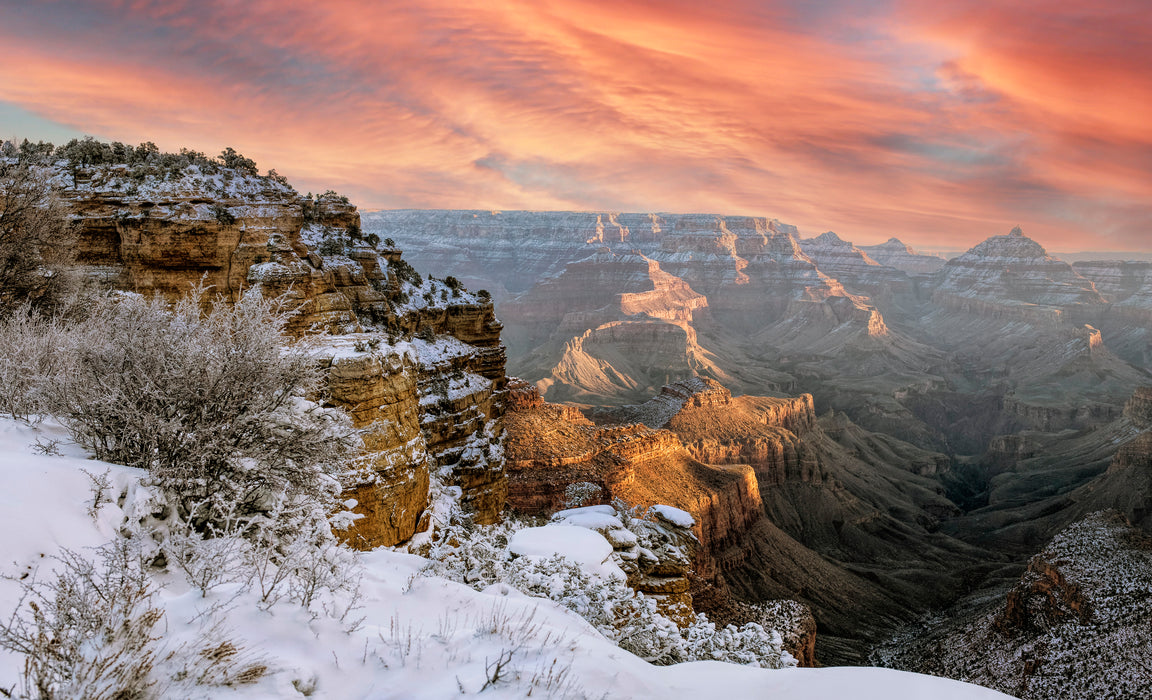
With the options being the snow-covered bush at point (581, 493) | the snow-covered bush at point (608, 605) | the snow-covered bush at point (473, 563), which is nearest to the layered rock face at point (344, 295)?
the snow-covered bush at point (473, 563)

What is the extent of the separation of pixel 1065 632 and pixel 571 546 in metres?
28.1

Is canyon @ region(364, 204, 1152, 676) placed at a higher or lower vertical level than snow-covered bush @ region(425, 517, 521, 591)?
lower

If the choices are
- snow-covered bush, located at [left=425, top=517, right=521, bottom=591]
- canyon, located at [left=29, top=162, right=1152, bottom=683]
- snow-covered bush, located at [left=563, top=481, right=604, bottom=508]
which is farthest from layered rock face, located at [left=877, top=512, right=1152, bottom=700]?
snow-covered bush, located at [left=425, top=517, right=521, bottom=591]

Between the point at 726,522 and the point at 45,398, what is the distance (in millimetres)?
38171

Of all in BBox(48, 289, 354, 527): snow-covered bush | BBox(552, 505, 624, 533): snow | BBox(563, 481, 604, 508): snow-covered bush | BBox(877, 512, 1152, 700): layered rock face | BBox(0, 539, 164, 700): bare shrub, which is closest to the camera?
BBox(0, 539, 164, 700): bare shrub

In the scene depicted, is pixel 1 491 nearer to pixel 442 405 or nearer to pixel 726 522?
pixel 442 405

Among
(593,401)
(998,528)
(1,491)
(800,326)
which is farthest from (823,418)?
(800,326)

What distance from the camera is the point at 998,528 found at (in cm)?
6009

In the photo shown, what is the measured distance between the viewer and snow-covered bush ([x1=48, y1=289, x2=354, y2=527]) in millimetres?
6996

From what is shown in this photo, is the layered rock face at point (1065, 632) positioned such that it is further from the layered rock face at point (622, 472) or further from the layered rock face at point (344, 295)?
the layered rock face at point (344, 295)

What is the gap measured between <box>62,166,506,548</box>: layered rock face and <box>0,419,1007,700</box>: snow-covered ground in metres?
3.17

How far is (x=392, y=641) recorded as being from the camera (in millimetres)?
5512

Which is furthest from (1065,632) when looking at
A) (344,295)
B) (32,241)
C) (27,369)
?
(32,241)

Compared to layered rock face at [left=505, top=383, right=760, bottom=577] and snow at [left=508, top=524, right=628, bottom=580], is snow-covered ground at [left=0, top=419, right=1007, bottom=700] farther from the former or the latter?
layered rock face at [left=505, top=383, right=760, bottom=577]
